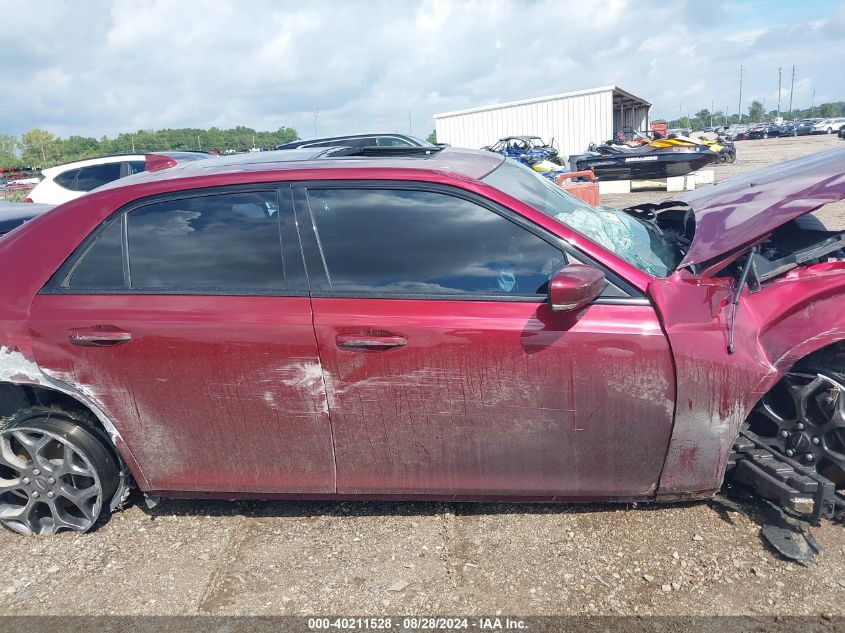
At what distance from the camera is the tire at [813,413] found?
100 inches

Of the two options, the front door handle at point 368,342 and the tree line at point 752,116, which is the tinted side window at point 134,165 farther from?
the tree line at point 752,116

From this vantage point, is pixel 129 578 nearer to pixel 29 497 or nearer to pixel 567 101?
pixel 29 497

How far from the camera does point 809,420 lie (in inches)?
103

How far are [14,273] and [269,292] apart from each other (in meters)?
1.19

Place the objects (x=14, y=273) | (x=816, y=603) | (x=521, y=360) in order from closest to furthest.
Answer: (x=816, y=603)
(x=521, y=360)
(x=14, y=273)

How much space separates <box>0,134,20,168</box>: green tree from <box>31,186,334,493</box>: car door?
65515mm

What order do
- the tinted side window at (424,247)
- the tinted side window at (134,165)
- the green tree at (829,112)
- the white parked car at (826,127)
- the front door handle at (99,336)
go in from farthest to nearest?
1. the green tree at (829,112)
2. the white parked car at (826,127)
3. the tinted side window at (134,165)
4. the front door handle at (99,336)
5. the tinted side window at (424,247)

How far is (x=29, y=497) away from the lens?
2.97 metres

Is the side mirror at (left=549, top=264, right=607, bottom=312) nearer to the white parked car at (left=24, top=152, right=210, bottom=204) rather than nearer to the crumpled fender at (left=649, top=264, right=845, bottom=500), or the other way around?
the crumpled fender at (left=649, top=264, right=845, bottom=500)

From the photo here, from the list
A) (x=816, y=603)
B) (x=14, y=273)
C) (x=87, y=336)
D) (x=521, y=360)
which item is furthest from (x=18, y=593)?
(x=816, y=603)

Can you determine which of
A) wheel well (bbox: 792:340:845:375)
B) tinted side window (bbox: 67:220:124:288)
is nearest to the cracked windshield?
wheel well (bbox: 792:340:845:375)

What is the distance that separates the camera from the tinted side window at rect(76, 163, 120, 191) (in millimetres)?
9675

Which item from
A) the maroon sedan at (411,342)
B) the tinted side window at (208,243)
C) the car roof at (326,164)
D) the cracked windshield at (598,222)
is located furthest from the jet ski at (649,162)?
the tinted side window at (208,243)

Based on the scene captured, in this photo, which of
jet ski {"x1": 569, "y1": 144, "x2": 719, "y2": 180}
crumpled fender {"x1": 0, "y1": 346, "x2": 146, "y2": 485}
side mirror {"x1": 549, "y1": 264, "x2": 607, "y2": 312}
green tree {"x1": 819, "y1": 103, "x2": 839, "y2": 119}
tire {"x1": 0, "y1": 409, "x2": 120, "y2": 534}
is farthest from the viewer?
green tree {"x1": 819, "y1": 103, "x2": 839, "y2": 119}
